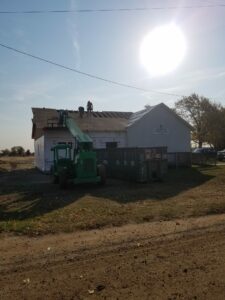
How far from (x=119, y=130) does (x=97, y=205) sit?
21948mm

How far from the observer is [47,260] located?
25.0ft

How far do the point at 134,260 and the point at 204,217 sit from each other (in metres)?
4.93

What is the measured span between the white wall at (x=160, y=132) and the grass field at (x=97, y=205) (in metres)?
16.3

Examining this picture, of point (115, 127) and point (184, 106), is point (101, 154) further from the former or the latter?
Result: point (184, 106)

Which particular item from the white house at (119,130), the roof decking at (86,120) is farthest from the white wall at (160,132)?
the roof decking at (86,120)

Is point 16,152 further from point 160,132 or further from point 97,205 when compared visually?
point 97,205

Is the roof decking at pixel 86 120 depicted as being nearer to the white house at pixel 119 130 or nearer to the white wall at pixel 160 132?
the white house at pixel 119 130

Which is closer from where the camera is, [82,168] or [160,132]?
[82,168]

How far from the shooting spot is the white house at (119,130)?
33.2 metres

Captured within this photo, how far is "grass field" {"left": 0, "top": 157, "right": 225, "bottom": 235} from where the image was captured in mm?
11094

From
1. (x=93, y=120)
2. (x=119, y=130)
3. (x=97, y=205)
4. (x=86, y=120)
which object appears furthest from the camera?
(x=93, y=120)

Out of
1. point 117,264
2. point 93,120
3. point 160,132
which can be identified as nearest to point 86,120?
point 93,120

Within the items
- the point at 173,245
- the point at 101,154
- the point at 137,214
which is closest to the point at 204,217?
the point at 137,214

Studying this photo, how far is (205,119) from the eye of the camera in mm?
69312
